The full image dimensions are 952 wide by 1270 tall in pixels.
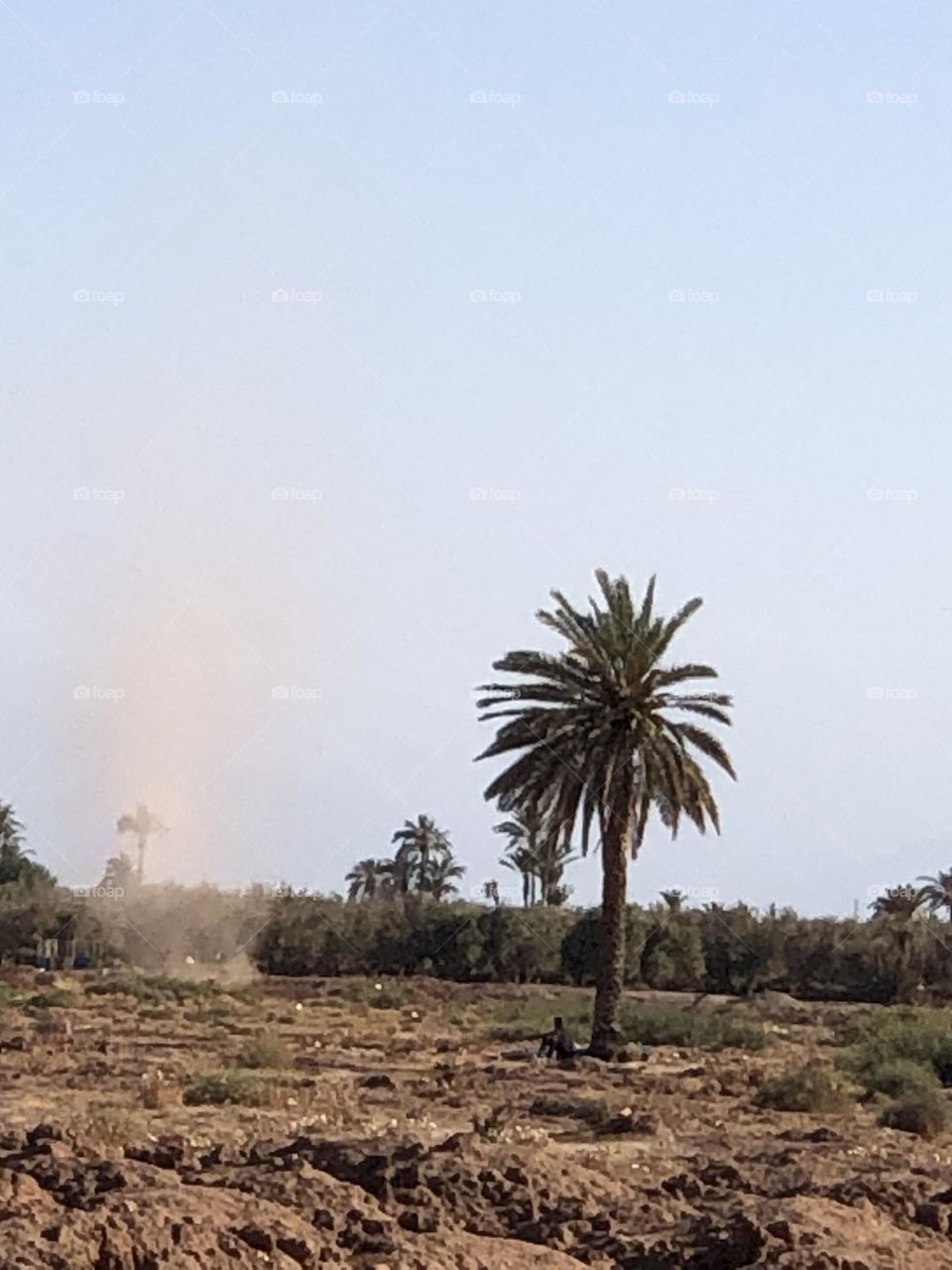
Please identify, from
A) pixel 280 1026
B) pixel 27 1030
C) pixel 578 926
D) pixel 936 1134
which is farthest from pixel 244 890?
pixel 936 1134

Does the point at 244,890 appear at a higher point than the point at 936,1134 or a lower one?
higher

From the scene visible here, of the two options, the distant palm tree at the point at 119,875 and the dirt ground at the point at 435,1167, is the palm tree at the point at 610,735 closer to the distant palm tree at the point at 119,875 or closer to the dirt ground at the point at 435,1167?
the dirt ground at the point at 435,1167

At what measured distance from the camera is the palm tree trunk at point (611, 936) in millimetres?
31016

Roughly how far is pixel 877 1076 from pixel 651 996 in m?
28.1

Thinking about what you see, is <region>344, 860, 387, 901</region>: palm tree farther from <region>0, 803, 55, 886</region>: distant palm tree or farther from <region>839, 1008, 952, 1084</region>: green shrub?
<region>839, 1008, 952, 1084</region>: green shrub

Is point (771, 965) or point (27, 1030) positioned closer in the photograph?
point (27, 1030)

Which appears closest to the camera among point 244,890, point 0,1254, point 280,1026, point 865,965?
point 0,1254

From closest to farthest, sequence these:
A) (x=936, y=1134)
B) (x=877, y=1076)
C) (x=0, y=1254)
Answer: (x=0, y=1254), (x=936, y=1134), (x=877, y=1076)

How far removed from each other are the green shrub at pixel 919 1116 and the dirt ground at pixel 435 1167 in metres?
0.34

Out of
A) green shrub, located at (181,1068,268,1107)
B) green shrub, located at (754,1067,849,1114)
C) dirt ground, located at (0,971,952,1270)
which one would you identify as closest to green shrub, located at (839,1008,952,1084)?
dirt ground, located at (0,971,952,1270)

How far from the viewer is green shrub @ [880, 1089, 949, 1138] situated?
70.2 ft

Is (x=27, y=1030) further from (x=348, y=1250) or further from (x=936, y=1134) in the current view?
(x=348, y=1250)

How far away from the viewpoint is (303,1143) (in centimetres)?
1238
